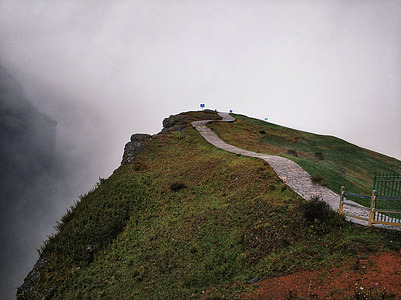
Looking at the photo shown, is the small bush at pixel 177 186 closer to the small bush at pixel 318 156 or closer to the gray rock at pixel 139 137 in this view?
the gray rock at pixel 139 137

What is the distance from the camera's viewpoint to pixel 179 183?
20.5 metres

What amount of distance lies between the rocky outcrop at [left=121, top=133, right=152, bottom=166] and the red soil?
2071cm

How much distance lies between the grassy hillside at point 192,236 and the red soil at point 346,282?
Result: 0.45 meters

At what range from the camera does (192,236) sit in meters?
14.1

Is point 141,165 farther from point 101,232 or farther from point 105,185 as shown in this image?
point 101,232

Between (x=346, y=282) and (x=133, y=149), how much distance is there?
2473 cm

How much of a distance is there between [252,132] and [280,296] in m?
35.6

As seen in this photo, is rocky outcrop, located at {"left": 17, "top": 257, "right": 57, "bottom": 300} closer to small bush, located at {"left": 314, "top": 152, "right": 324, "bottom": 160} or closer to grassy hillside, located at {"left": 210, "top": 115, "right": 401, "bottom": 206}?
grassy hillside, located at {"left": 210, "top": 115, "right": 401, "bottom": 206}

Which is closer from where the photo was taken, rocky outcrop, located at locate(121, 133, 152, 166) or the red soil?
the red soil

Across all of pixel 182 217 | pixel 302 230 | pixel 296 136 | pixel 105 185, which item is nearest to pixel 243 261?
pixel 302 230

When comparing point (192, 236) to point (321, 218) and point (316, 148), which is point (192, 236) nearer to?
point (321, 218)

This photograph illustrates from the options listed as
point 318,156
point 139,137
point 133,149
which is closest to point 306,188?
point 133,149

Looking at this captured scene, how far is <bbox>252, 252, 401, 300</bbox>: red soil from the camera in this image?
6934mm

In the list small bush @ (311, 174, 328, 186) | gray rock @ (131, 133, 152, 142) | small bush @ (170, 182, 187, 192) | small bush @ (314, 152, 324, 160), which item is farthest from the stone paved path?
gray rock @ (131, 133, 152, 142)
